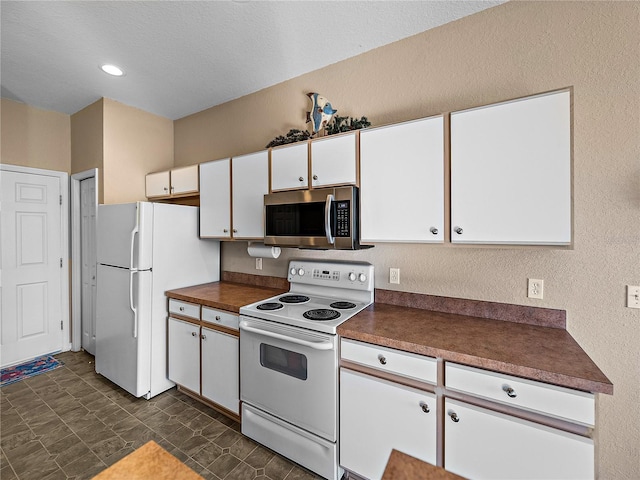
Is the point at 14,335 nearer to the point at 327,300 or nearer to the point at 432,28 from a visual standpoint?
the point at 327,300

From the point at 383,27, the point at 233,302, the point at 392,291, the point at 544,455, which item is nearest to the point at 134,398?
the point at 233,302

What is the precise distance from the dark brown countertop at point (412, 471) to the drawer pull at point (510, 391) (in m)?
0.74

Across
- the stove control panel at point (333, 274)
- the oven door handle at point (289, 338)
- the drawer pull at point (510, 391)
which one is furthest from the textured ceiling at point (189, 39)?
the drawer pull at point (510, 391)

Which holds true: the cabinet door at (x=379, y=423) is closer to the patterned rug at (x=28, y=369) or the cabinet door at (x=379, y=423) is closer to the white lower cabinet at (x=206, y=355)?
the white lower cabinet at (x=206, y=355)

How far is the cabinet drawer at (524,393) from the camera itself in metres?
1.10

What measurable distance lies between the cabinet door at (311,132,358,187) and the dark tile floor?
1861 mm

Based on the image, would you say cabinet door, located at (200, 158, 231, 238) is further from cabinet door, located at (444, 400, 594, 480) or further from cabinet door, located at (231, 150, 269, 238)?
cabinet door, located at (444, 400, 594, 480)

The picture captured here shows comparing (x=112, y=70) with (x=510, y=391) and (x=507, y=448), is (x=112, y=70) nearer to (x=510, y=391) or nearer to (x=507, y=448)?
(x=510, y=391)

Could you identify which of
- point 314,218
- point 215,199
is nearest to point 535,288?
point 314,218

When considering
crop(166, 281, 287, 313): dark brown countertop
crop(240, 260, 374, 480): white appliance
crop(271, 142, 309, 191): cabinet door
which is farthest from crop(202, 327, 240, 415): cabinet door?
crop(271, 142, 309, 191): cabinet door

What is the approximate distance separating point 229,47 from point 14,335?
12.1 feet

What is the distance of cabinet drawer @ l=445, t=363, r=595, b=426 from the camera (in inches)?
43.5

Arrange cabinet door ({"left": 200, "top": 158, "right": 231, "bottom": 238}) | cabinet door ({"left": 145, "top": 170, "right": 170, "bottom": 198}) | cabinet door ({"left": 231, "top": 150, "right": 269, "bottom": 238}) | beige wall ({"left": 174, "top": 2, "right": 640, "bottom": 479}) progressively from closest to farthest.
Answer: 1. beige wall ({"left": 174, "top": 2, "right": 640, "bottom": 479})
2. cabinet door ({"left": 231, "top": 150, "right": 269, "bottom": 238})
3. cabinet door ({"left": 200, "top": 158, "right": 231, "bottom": 238})
4. cabinet door ({"left": 145, "top": 170, "right": 170, "bottom": 198})

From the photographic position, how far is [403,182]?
5.81 ft
